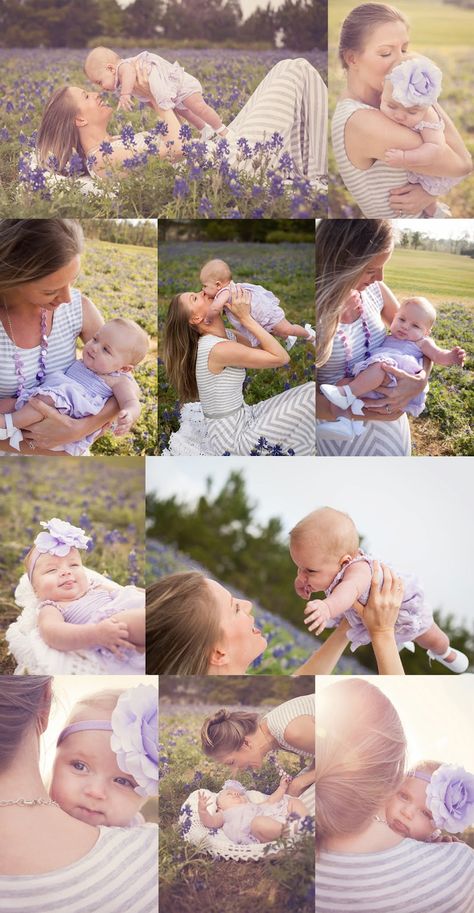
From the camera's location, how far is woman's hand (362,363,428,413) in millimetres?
3039

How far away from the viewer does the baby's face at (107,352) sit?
3.03 metres

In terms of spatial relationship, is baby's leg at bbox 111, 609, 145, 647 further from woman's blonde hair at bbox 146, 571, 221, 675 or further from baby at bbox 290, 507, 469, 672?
baby at bbox 290, 507, 469, 672

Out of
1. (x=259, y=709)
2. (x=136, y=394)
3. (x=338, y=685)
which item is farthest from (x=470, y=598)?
(x=136, y=394)

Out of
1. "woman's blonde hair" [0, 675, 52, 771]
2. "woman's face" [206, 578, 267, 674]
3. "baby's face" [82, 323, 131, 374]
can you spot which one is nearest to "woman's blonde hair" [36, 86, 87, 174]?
"baby's face" [82, 323, 131, 374]

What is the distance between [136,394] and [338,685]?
3.66ft

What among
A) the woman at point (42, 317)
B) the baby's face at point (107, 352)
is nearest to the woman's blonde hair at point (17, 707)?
the woman at point (42, 317)

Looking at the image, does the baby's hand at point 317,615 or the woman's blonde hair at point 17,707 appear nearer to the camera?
the baby's hand at point 317,615

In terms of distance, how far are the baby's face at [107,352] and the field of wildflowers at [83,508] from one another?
0.96 feet

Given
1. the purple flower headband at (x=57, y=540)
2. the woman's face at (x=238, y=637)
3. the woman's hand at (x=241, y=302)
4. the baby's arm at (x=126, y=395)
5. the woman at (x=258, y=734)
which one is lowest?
the woman at (x=258, y=734)

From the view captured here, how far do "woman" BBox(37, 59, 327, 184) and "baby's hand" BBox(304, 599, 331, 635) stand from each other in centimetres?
133

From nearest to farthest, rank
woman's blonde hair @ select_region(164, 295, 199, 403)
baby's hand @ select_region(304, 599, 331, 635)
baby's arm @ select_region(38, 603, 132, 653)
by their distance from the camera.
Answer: baby's hand @ select_region(304, 599, 331, 635), baby's arm @ select_region(38, 603, 132, 653), woman's blonde hair @ select_region(164, 295, 199, 403)

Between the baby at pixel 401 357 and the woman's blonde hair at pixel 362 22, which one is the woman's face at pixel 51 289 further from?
the woman's blonde hair at pixel 362 22

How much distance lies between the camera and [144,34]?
3053 millimetres

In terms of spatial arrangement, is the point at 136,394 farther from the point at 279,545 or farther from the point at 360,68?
the point at 360,68
